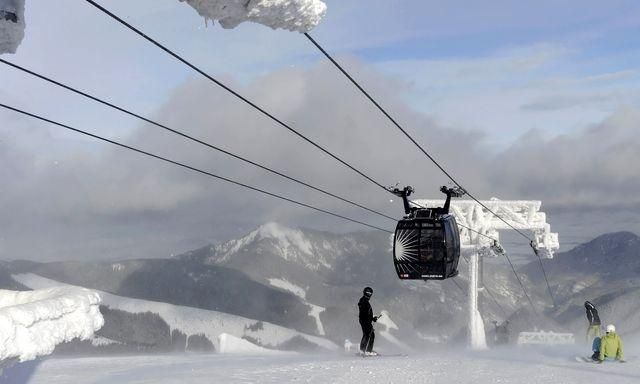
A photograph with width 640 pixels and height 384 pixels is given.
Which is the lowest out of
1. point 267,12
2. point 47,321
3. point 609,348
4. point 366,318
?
point 47,321

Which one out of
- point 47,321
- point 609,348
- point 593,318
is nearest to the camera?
point 47,321

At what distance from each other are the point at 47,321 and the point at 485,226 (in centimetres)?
3568

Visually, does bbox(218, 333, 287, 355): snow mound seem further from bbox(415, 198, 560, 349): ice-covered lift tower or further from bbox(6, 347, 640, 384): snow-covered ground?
bbox(415, 198, 560, 349): ice-covered lift tower

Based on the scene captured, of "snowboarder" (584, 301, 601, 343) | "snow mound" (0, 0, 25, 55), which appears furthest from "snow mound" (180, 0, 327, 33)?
"snowboarder" (584, 301, 601, 343)

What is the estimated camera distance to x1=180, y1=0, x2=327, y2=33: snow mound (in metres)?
9.22

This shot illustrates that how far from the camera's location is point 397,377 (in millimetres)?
19094

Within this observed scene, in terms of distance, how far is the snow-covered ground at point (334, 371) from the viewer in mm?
18750

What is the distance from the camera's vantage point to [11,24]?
9.42 metres

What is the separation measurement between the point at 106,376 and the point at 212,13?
538 inches

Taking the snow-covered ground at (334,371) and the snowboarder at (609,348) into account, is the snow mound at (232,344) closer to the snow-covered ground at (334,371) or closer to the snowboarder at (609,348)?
the snow-covered ground at (334,371)

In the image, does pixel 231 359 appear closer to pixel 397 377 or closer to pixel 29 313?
pixel 397 377

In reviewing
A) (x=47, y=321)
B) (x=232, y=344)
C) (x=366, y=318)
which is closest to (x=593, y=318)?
(x=366, y=318)

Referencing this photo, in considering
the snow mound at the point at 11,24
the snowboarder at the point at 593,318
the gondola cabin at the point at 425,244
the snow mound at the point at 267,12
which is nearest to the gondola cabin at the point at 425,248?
the gondola cabin at the point at 425,244

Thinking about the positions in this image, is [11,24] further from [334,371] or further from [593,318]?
[593,318]
